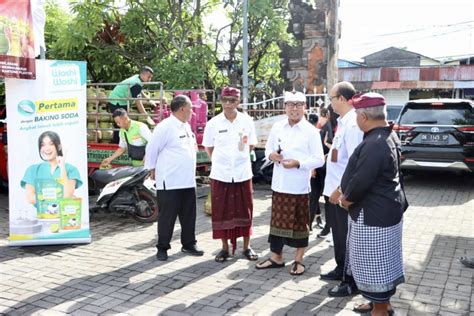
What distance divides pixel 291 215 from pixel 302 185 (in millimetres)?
307

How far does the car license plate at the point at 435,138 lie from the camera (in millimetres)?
8969

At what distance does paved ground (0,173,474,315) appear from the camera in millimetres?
3855

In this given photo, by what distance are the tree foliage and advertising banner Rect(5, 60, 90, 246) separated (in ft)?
20.8

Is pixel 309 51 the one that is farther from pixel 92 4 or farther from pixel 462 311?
pixel 462 311

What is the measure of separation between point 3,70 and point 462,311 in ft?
15.6

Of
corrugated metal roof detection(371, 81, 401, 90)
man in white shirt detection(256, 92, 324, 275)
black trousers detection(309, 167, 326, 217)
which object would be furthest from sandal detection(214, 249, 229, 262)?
corrugated metal roof detection(371, 81, 401, 90)

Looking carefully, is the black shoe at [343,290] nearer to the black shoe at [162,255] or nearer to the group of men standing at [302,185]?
the group of men standing at [302,185]

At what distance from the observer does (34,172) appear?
523 centimetres

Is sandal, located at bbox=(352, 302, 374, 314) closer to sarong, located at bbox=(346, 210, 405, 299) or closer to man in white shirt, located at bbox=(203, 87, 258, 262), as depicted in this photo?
sarong, located at bbox=(346, 210, 405, 299)

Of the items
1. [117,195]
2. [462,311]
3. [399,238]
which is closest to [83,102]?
[117,195]

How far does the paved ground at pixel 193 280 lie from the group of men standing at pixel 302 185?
231mm

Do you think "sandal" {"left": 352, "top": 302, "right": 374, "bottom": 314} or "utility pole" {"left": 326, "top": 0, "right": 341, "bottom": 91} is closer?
"sandal" {"left": 352, "top": 302, "right": 374, "bottom": 314}

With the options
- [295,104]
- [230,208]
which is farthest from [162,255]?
[295,104]

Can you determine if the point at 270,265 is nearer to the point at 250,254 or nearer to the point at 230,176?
the point at 250,254
